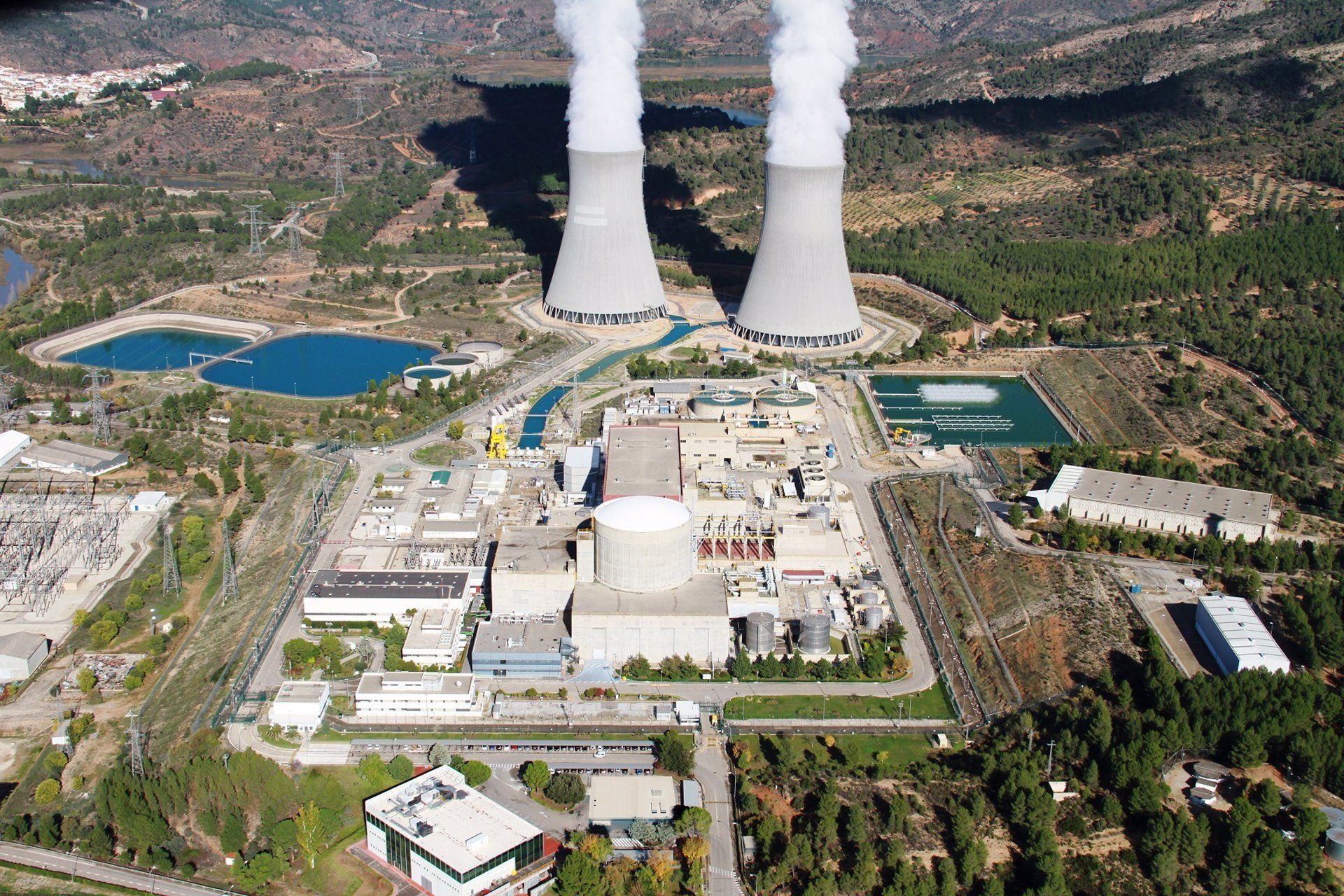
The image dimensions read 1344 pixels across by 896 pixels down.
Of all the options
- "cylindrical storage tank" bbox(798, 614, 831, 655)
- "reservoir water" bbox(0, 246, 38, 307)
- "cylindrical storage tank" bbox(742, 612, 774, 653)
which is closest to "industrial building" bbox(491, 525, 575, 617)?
"cylindrical storage tank" bbox(742, 612, 774, 653)

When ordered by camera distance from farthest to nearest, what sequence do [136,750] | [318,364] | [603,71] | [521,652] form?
[318,364] < [603,71] < [521,652] < [136,750]

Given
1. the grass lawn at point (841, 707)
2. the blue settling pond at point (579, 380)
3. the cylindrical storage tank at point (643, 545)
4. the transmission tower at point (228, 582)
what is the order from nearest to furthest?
the grass lawn at point (841, 707) → the cylindrical storage tank at point (643, 545) → the transmission tower at point (228, 582) → the blue settling pond at point (579, 380)

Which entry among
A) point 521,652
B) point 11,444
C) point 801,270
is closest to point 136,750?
point 521,652

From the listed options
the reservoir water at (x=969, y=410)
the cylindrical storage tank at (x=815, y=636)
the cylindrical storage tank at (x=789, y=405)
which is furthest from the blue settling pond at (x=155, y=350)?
the cylindrical storage tank at (x=815, y=636)

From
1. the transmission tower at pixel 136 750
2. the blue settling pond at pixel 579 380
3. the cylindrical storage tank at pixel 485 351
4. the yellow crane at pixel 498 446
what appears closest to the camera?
the transmission tower at pixel 136 750

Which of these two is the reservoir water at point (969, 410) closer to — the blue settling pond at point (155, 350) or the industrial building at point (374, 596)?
the industrial building at point (374, 596)

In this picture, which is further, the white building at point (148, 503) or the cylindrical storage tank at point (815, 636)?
the white building at point (148, 503)

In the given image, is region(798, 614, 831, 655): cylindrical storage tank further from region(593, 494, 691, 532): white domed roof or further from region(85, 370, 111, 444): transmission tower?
region(85, 370, 111, 444): transmission tower

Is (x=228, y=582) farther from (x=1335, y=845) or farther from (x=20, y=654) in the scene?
(x=1335, y=845)
